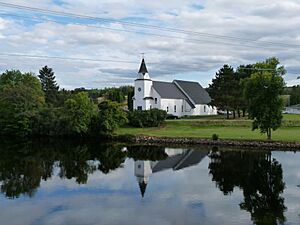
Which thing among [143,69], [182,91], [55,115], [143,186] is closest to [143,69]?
[143,69]

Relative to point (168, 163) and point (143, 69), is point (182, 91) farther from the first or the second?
point (168, 163)

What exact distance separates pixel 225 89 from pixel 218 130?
12.8 m

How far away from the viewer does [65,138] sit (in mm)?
53750

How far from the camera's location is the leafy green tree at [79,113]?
50.3 meters

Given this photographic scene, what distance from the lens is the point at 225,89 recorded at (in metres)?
62.1

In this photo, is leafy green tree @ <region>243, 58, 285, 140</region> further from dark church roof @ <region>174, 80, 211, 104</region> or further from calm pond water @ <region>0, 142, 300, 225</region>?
dark church roof @ <region>174, 80, 211, 104</region>

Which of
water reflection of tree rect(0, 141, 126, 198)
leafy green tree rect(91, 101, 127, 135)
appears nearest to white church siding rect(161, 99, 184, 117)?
leafy green tree rect(91, 101, 127, 135)

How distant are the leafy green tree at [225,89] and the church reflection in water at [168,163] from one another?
24.2m

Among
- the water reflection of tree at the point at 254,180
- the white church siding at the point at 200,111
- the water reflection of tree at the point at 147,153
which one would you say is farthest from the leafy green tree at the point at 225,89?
the water reflection of tree at the point at 254,180

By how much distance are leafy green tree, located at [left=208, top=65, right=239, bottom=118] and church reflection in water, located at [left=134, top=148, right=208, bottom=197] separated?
24.2 metres

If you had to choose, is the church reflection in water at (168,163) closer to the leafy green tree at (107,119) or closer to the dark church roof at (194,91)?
the leafy green tree at (107,119)

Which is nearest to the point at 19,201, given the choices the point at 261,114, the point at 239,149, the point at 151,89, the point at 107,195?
the point at 107,195

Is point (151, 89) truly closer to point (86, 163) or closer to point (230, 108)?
point (230, 108)

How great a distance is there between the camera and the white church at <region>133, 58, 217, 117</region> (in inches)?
2781
